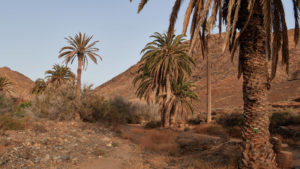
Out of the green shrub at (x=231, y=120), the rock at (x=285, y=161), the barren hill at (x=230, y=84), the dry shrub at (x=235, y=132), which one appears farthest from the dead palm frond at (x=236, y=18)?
the barren hill at (x=230, y=84)

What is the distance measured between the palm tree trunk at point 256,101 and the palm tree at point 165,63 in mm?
14814

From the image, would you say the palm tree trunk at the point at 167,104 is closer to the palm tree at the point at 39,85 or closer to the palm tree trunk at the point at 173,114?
the palm tree trunk at the point at 173,114

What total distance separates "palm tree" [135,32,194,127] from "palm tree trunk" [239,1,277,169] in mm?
14814

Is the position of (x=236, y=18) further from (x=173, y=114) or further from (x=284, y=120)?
(x=173, y=114)

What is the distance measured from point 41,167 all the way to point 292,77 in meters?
59.3

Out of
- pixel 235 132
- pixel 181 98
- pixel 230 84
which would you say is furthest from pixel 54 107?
pixel 230 84

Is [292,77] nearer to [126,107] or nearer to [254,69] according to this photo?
[126,107]

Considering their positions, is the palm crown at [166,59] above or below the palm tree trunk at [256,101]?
above

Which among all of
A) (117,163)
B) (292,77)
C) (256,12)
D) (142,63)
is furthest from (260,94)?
(292,77)

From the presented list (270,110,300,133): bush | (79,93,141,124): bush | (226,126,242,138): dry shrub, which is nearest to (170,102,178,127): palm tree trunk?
(226,126,242,138): dry shrub

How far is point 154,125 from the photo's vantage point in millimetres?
27859

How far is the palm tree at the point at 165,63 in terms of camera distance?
2263 centimetres

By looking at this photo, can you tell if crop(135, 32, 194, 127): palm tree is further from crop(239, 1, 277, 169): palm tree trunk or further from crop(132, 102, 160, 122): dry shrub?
crop(239, 1, 277, 169): palm tree trunk

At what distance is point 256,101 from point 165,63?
1545cm
